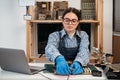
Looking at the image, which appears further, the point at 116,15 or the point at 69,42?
the point at 116,15

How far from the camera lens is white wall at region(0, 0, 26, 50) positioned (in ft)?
9.48

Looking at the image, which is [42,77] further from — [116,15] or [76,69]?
[116,15]

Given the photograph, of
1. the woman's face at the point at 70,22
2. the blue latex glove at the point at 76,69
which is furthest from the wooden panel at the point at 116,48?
the blue latex glove at the point at 76,69

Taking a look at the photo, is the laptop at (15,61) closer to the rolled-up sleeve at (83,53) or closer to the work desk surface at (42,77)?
the work desk surface at (42,77)

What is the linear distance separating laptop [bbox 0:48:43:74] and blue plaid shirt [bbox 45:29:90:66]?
166mm

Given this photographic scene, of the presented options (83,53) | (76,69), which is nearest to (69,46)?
(83,53)

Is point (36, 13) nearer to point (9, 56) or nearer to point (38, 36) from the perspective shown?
point (38, 36)

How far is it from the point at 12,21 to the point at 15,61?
1758 mm

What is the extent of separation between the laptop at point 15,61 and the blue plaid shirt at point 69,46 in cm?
17

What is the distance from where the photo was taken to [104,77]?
3.87 ft

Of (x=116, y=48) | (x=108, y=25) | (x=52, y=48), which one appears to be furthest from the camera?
(x=108, y=25)

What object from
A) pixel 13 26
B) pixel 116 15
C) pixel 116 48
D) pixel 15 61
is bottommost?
pixel 116 48

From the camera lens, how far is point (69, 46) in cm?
174

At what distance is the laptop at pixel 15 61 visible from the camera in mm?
1194
